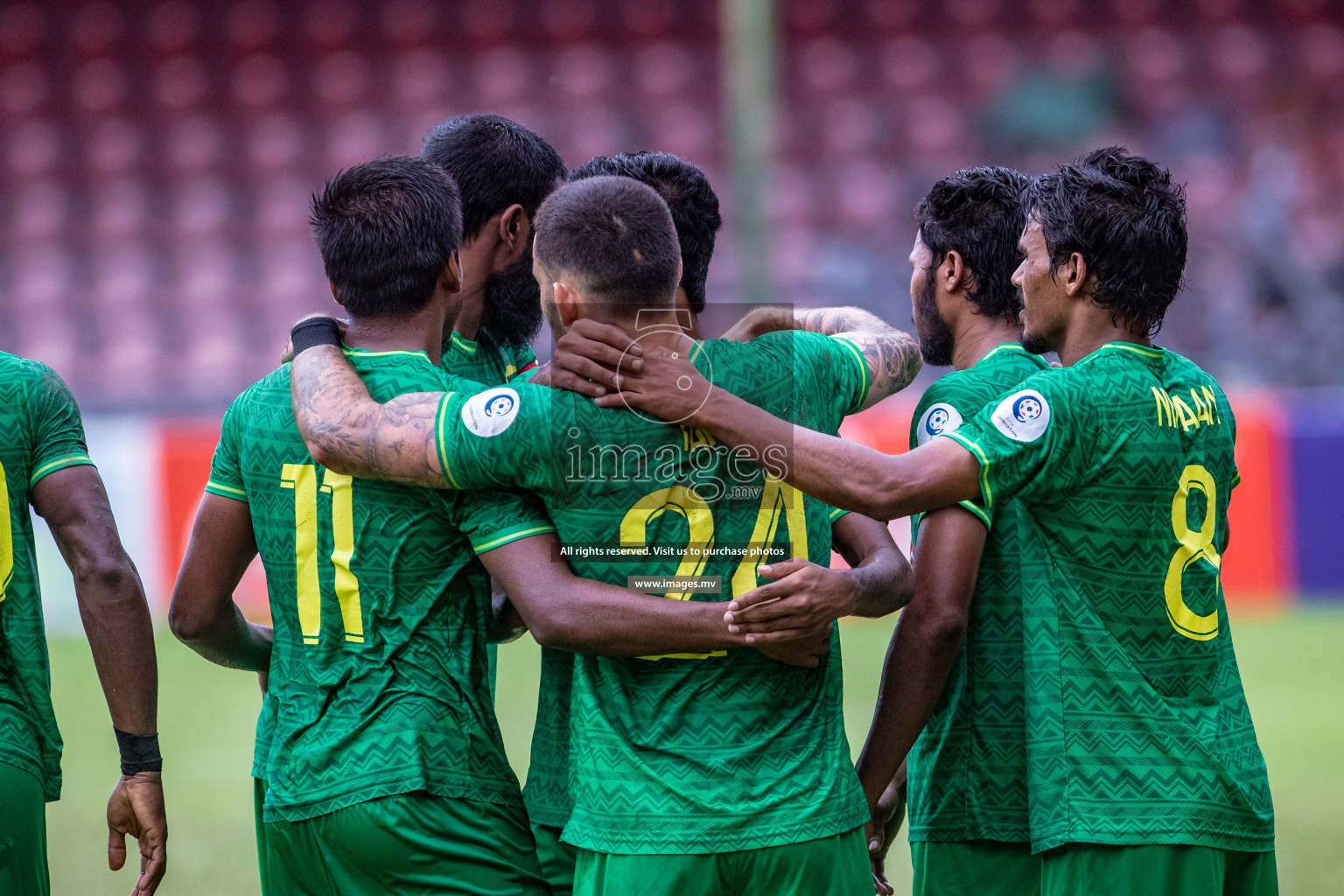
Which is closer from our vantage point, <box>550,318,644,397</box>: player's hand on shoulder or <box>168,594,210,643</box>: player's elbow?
<box>550,318,644,397</box>: player's hand on shoulder

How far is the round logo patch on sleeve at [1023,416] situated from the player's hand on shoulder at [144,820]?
1890 millimetres

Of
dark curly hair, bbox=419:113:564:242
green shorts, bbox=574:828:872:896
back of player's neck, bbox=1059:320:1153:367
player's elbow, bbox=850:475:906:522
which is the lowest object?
green shorts, bbox=574:828:872:896

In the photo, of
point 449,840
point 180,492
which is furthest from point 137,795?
point 180,492

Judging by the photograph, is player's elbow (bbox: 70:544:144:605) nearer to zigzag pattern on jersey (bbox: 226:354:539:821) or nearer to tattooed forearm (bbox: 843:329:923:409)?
zigzag pattern on jersey (bbox: 226:354:539:821)

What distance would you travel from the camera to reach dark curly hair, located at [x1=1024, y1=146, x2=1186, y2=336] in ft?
8.87

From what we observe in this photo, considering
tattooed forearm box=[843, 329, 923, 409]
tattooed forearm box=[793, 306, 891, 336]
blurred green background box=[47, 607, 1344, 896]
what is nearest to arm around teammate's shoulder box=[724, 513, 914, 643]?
tattooed forearm box=[843, 329, 923, 409]

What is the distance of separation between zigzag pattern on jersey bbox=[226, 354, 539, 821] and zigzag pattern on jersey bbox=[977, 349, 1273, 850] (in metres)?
1.02

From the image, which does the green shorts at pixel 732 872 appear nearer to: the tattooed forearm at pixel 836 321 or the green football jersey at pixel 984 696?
the green football jersey at pixel 984 696

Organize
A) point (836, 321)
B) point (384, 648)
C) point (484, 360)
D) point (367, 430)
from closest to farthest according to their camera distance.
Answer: point (367, 430) < point (384, 648) < point (836, 321) < point (484, 360)

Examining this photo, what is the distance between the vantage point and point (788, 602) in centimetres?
232

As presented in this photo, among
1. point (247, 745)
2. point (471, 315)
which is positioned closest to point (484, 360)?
point (471, 315)

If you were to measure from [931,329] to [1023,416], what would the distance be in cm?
64

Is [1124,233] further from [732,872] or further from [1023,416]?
[732,872]

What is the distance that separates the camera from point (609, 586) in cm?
238
